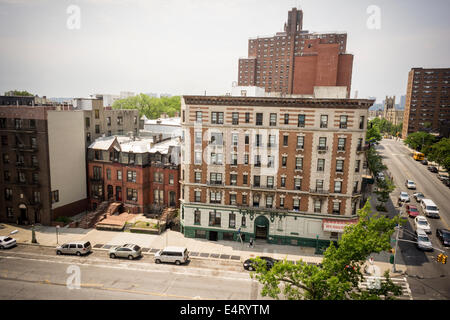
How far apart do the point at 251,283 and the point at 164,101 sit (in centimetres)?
9891

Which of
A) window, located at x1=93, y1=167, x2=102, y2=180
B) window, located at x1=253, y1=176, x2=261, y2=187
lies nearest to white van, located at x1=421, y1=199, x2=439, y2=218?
window, located at x1=253, y1=176, x2=261, y2=187

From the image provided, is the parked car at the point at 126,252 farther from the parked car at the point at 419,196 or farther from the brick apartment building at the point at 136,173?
the parked car at the point at 419,196

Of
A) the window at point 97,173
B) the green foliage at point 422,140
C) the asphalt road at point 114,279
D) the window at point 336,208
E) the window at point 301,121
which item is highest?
the window at point 301,121

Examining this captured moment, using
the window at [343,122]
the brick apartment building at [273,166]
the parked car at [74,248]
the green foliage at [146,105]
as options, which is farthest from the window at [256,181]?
the green foliage at [146,105]

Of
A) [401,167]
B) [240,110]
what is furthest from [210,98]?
[401,167]

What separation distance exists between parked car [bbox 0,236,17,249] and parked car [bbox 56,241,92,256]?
7.52m

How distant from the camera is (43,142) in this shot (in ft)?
164

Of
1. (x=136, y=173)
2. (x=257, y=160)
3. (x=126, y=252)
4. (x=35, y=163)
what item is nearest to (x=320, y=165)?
(x=257, y=160)

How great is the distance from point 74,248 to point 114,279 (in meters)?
9.84

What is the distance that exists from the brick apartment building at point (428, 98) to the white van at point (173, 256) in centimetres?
14454

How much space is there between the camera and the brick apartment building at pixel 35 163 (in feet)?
164

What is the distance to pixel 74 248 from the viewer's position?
41750mm

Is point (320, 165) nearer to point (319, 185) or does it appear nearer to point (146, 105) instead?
point (319, 185)

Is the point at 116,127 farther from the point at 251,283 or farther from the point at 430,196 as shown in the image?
the point at 430,196
